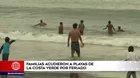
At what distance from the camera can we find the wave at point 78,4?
54.3 m

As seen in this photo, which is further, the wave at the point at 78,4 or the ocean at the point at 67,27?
the wave at the point at 78,4

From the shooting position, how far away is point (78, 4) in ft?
185

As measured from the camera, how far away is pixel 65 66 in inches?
350

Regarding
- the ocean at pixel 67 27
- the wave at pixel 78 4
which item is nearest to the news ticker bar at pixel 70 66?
the ocean at pixel 67 27

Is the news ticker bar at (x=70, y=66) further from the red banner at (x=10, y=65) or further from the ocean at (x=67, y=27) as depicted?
the ocean at (x=67, y=27)

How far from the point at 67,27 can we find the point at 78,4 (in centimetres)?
2284

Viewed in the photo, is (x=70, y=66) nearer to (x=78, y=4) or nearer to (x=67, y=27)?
(x=67, y=27)

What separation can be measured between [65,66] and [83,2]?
1977 inches

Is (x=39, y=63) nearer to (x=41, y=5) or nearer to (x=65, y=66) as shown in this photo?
(x=65, y=66)

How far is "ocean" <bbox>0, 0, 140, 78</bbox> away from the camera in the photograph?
15391 millimetres

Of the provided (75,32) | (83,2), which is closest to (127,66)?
(75,32)

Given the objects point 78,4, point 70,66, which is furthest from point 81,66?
point 78,4

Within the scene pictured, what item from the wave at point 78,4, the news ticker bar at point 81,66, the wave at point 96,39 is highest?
the wave at point 78,4

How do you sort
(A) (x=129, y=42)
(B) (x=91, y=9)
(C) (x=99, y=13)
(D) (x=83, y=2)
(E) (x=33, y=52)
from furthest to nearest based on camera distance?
1. (D) (x=83, y=2)
2. (B) (x=91, y=9)
3. (C) (x=99, y=13)
4. (A) (x=129, y=42)
5. (E) (x=33, y=52)
